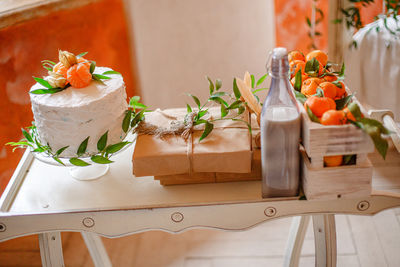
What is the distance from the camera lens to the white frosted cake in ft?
3.38

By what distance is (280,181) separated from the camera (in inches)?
38.4

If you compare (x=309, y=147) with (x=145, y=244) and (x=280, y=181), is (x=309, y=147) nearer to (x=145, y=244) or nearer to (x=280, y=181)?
(x=280, y=181)

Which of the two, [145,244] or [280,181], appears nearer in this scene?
[280,181]

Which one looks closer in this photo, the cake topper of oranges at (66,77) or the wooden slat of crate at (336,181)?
the wooden slat of crate at (336,181)

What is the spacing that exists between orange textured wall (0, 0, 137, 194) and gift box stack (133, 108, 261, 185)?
0.70 metres

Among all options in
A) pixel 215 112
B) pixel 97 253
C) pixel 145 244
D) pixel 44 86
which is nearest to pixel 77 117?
pixel 44 86

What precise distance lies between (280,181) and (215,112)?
31cm

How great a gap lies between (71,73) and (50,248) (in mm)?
484

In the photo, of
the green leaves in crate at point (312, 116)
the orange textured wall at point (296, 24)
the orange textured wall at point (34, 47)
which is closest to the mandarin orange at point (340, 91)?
the green leaves in crate at point (312, 116)

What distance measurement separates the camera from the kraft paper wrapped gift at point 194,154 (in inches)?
40.1

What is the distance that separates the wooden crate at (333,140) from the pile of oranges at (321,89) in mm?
22

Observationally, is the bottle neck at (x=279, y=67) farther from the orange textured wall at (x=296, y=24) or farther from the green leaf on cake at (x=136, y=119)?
the orange textured wall at (x=296, y=24)

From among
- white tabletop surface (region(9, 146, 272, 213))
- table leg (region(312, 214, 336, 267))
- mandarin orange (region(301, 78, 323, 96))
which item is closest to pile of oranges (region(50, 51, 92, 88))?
white tabletop surface (region(9, 146, 272, 213))

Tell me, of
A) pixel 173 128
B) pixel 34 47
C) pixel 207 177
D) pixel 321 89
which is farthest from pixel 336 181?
pixel 34 47
